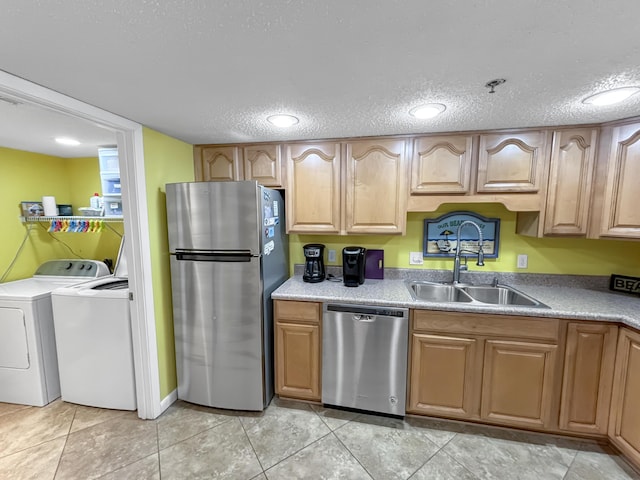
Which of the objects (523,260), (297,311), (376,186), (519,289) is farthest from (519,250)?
(297,311)

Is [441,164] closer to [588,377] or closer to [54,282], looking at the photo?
[588,377]

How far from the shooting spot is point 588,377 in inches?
67.3

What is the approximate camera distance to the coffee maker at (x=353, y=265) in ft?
7.29

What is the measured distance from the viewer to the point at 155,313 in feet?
6.63

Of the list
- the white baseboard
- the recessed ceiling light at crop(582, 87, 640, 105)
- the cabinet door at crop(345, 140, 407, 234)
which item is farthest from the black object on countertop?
the white baseboard

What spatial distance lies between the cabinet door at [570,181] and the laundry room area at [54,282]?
307 centimetres

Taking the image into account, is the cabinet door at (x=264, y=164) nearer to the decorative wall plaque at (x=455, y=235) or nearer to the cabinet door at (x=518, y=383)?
the decorative wall plaque at (x=455, y=235)

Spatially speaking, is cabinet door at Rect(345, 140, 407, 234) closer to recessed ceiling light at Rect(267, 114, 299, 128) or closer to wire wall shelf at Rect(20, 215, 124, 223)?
recessed ceiling light at Rect(267, 114, 299, 128)

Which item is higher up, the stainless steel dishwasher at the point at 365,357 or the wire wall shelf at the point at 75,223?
the wire wall shelf at the point at 75,223

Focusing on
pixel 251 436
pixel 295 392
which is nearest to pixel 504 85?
pixel 295 392

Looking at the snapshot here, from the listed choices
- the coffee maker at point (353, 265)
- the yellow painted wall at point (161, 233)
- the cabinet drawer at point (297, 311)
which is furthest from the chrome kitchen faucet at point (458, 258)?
the yellow painted wall at point (161, 233)

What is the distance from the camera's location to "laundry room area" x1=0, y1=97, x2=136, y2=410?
2.02 m

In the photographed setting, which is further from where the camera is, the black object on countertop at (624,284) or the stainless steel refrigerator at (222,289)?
the black object on countertop at (624,284)

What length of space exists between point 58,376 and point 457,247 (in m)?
3.47
